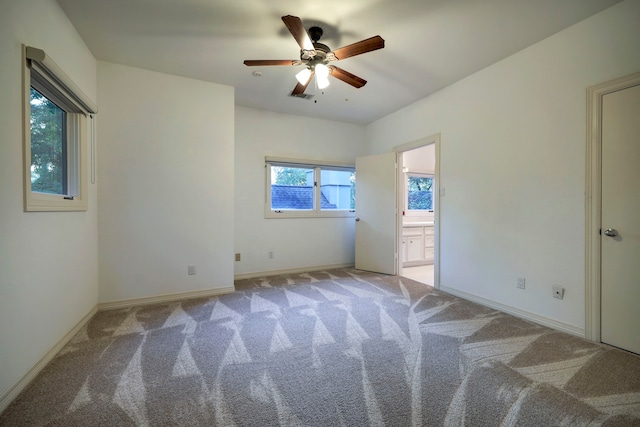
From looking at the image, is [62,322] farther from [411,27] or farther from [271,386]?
[411,27]

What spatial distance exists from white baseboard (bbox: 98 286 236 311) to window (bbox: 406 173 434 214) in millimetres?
3859

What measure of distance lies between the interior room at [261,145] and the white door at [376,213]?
182 millimetres

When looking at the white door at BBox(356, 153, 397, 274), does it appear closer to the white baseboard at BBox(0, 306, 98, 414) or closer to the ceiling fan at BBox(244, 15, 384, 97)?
the ceiling fan at BBox(244, 15, 384, 97)

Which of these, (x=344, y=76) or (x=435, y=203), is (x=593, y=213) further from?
(x=344, y=76)

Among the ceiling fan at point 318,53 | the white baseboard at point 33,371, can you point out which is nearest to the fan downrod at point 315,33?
the ceiling fan at point 318,53

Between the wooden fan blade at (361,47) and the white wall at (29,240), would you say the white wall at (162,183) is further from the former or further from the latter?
the wooden fan blade at (361,47)

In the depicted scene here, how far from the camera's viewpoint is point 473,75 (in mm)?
A: 2979

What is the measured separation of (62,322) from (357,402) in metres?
2.31

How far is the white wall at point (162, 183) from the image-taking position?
2809mm

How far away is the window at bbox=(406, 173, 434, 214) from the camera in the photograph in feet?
17.8

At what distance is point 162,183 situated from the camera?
9.87 ft

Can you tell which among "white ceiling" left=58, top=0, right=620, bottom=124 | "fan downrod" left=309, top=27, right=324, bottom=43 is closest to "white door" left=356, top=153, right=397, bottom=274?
"white ceiling" left=58, top=0, right=620, bottom=124

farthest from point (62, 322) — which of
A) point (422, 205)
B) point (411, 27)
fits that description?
point (422, 205)

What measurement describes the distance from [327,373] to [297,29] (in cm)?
235
